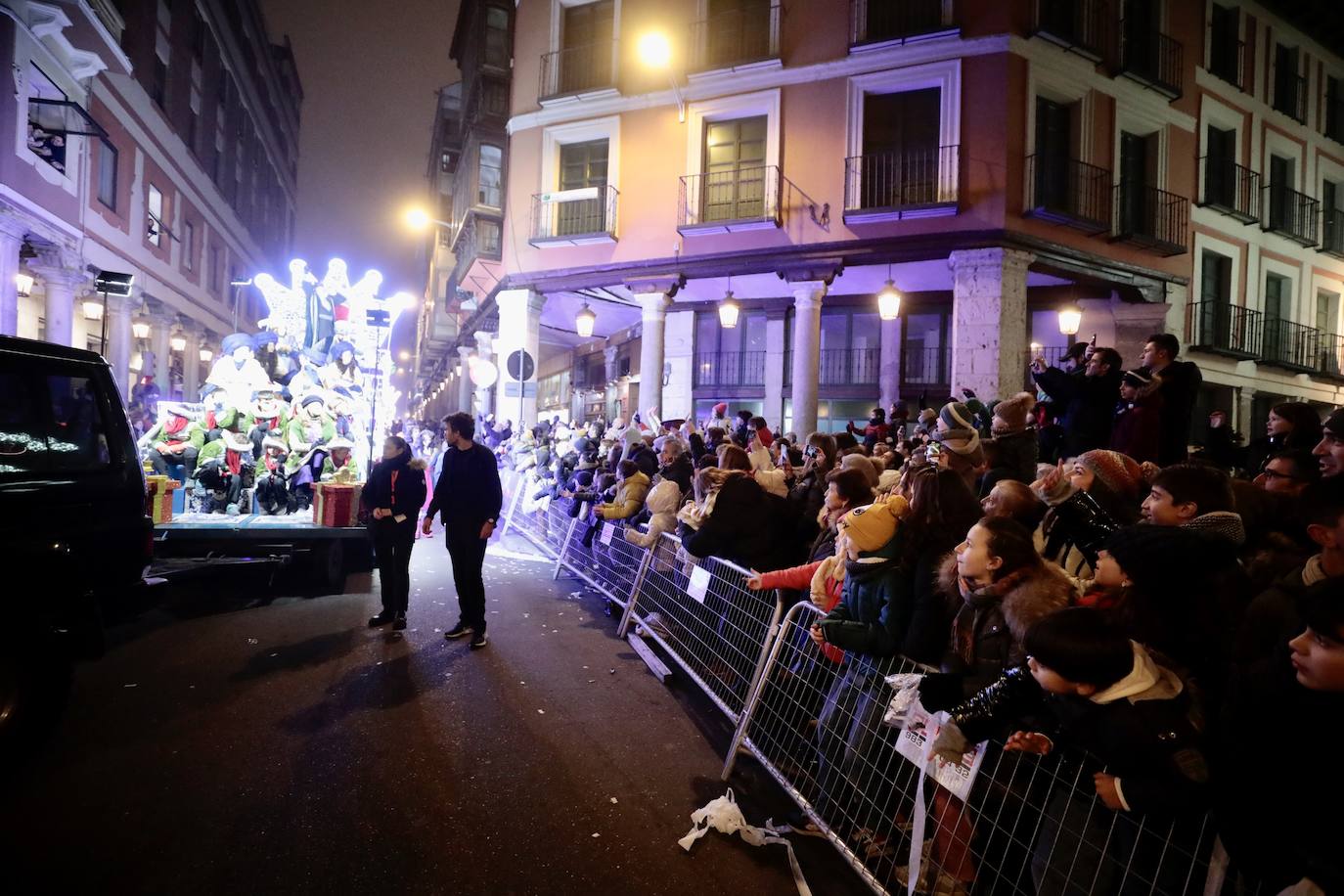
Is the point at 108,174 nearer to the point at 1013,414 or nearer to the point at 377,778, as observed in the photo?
the point at 377,778

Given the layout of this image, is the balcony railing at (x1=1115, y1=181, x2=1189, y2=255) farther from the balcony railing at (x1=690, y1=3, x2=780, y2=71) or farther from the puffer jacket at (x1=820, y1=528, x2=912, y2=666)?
the puffer jacket at (x1=820, y1=528, x2=912, y2=666)

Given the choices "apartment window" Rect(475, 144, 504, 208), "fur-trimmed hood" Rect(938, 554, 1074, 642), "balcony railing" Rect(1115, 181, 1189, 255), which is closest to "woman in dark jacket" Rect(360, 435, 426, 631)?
"fur-trimmed hood" Rect(938, 554, 1074, 642)

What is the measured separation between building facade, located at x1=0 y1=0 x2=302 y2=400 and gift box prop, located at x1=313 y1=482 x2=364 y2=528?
460 cm

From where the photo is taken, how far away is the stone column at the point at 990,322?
1265 cm

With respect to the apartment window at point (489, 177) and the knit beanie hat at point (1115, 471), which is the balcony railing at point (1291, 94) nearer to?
the knit beanie hat at point (1115, 471)

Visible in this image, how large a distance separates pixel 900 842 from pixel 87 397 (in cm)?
579

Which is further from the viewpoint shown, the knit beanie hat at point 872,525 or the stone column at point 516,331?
the stone column at point 516,331

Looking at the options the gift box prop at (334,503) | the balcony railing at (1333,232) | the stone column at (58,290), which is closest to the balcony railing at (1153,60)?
the balcony railing at (1333,232)

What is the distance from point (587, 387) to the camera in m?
25.7

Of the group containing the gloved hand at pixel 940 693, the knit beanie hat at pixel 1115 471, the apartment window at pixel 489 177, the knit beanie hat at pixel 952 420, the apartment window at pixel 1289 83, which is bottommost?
the gloved hand at pixel 940 693

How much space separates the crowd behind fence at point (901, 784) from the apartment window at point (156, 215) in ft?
86.4

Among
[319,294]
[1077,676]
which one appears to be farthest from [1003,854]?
[319,294]

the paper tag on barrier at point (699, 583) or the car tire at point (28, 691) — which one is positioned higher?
the paper tag on barrier at point (699, 583)

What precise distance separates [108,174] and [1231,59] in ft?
101
